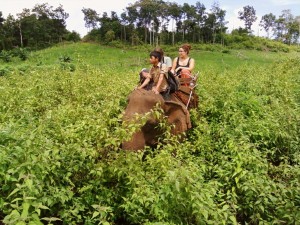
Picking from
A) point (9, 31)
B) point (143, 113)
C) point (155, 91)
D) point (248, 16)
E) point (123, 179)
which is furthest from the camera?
point (248, 16)

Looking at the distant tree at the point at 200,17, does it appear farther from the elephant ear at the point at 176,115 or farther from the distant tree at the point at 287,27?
the elephant ear at the point at 176,115

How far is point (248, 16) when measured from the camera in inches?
3280

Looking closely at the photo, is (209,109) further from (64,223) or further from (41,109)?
(64,223)

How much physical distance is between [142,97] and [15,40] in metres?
58.1

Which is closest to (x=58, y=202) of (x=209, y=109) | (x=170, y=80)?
(x=170, y=80)

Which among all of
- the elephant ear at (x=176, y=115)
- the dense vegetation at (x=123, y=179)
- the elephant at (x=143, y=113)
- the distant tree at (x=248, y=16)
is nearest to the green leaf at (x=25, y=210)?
the dense vegetation at (x=123, y=179)

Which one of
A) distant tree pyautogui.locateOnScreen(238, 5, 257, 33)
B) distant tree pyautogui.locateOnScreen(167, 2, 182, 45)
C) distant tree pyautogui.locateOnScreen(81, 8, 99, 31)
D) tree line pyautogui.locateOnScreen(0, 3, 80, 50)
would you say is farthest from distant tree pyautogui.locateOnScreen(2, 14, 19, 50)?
distant tree pyautogui.locateOnScreen(238, 5, 257, 33)

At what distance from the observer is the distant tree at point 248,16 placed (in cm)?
8269

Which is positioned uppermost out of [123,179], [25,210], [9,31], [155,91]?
[155,91]

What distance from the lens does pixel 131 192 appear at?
3.91 metres

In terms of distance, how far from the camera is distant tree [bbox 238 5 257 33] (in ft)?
271

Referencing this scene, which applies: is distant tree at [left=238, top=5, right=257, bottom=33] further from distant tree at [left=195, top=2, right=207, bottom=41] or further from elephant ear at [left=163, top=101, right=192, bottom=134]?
elephant ear at [left=163, top=101, right=192, bottom=134]

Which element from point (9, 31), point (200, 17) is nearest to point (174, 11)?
point (200, 17)

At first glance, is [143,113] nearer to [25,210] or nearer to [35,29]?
[25,210]
